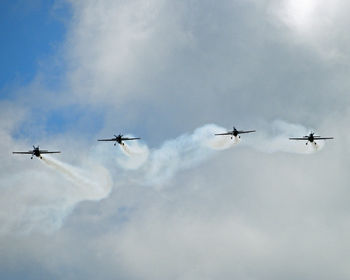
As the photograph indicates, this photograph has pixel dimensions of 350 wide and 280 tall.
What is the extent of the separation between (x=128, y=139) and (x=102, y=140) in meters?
9.26

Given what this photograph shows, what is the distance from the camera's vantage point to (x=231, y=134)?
155 metres

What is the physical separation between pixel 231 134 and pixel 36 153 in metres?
66.5

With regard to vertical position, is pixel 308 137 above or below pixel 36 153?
above

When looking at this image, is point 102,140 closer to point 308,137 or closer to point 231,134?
point 231,134

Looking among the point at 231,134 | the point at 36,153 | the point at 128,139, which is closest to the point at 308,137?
the point at 231,134

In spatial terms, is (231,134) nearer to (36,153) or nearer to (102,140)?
(102,140)

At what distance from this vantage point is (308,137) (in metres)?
155

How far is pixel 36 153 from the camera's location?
5979 inches

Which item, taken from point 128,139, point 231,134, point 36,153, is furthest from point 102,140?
point 231,134

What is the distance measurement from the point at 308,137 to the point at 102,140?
2813 inches

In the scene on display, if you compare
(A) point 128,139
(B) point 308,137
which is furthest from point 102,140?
(B) point 308,137

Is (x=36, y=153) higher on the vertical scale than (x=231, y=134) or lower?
lower

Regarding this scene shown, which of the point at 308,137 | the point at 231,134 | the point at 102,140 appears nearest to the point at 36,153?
the point at 102,140

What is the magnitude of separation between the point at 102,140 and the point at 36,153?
74.2 feet
